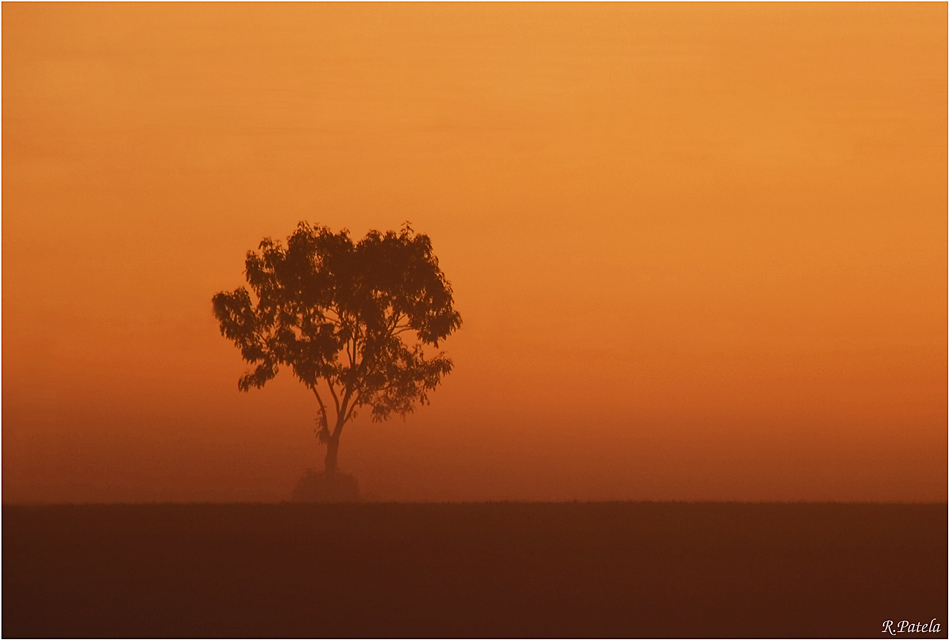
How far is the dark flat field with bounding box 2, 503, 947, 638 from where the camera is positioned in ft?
64.7

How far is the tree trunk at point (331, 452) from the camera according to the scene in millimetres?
46531

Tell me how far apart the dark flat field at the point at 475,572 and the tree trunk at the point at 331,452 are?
13.4m

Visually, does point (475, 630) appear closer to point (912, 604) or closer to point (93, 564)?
A: point (912, 604)

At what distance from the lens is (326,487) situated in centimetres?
4569

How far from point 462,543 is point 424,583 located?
4.59 meters

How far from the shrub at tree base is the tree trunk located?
0.34 metres

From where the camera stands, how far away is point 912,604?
20.8 meters
